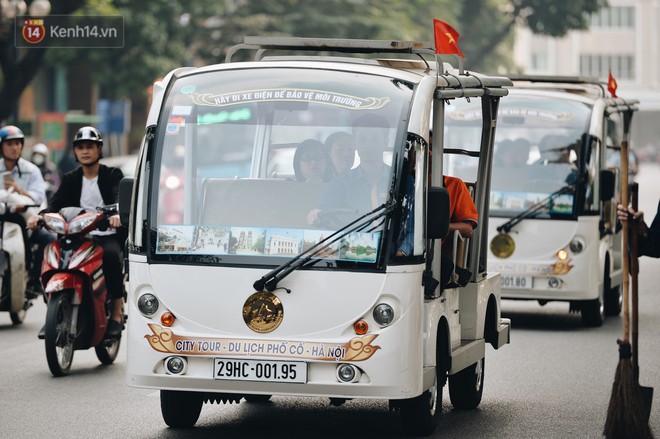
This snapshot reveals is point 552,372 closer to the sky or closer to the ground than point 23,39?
closer to the ground

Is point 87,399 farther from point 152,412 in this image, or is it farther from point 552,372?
point 552,372

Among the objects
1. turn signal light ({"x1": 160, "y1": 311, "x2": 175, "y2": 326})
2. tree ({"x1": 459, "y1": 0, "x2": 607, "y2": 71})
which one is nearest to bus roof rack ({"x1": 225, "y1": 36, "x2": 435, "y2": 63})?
turn signal light ({"x1": 160, "y1": 311, "x2": 175, "y2": 326})

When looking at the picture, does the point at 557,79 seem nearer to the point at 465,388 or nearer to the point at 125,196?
the point at 465,388

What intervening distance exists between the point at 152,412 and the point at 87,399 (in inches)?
27.9

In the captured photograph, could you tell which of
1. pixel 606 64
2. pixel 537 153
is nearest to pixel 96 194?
pixel 537 153

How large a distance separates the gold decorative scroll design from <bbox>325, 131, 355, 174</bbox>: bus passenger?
0.94 m

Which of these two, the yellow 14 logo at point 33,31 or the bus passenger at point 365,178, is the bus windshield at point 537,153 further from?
the bus passenger at point 365,178

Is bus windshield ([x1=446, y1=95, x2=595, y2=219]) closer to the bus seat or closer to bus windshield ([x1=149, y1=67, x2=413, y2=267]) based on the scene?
bus windshield ([x1=149, y1=67, x2=413, y2=267])

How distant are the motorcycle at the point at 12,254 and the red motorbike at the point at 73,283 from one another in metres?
2.38

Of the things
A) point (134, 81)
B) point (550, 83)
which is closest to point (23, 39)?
point (550, 83)

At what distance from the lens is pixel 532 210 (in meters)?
14.8

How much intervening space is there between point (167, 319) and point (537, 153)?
24.9 ft

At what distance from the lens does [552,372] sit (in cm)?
1150

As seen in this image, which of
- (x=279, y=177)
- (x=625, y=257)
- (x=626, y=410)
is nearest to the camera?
(x=626, y=410)
